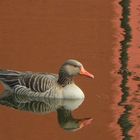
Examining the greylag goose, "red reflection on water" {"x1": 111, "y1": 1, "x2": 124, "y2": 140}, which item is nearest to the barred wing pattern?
the greylag goose

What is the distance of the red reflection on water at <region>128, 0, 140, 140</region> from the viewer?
470 inches

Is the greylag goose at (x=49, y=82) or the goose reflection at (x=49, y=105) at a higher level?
the greylag goose at (x=49, y=82)

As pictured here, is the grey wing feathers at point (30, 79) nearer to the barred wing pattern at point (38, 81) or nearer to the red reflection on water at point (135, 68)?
the barred wing pattern at point (38, 81)

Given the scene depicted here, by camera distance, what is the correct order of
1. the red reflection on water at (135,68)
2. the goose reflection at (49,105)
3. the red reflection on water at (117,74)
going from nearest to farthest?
the red reflection on water at (117,74)
the red reflection on water at (135,68)
the goose reflection at (49,105)

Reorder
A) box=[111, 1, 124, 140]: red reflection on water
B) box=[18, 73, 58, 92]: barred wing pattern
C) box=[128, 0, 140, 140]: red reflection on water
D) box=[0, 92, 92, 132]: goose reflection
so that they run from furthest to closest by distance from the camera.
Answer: box=[18, 73, 58, 92]: barred wing pattern
box=[0, 92, 92, 132]: goose reflection
box=[128, 0, 140, 140]: red reflection on water
box=[111, 1, 124, 140]: red reflection on water

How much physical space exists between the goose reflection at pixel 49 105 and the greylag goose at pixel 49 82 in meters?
0.09

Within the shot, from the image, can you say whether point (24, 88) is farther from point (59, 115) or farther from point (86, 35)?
point (86, 35)

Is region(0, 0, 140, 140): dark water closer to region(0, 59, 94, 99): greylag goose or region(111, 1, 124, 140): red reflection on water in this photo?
region(111, 1, 124, 140): red reflection on water

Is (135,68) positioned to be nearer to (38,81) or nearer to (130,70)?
(130,70)

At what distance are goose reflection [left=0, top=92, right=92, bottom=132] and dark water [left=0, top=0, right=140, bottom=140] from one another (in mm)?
19

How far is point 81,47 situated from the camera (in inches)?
627

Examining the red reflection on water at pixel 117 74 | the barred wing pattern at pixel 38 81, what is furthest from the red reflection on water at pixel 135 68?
the barred wing pattern at pixel 38 81

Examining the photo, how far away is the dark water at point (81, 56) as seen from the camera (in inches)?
461

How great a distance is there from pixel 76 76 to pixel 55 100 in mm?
818
